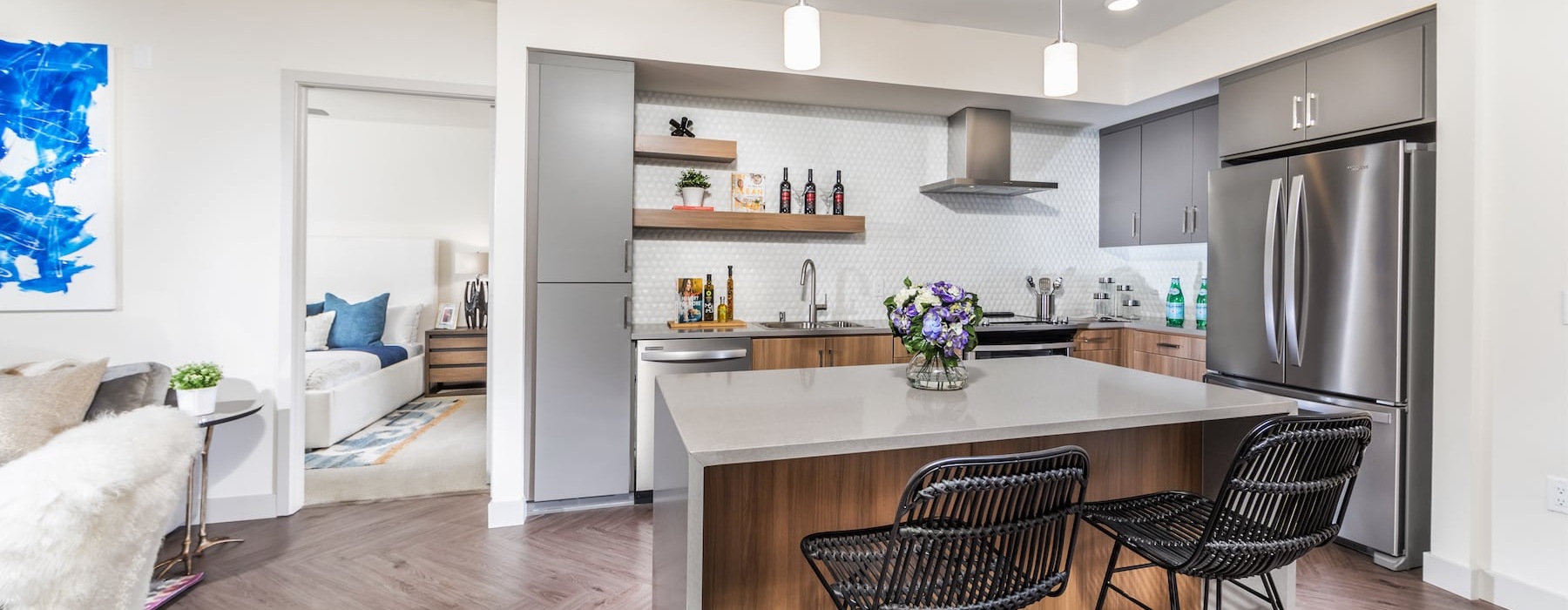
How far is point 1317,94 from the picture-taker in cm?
301

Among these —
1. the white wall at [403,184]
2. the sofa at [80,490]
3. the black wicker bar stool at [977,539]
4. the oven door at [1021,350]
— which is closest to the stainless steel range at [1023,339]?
the oven door at [1021,350]

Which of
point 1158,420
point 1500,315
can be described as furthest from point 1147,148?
point 1158,420

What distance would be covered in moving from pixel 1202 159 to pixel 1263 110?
Result: 1.93 feet

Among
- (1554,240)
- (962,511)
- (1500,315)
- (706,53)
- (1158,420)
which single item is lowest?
(962,511)

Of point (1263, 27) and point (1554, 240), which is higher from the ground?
point (1263, 27)

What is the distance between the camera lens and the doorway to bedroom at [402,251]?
17.6ft

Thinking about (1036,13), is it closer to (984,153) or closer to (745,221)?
(984,153)

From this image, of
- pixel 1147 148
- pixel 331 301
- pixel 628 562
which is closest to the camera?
pixel 628 562

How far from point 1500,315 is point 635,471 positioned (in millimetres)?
3606

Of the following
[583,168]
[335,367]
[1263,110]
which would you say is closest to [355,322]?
[335,367]

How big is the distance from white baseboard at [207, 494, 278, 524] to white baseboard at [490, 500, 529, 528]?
3.44ft

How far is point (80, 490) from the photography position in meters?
1.37

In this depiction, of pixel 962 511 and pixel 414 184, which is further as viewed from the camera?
pixel 414 184

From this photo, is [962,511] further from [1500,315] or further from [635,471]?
[1500,315]
